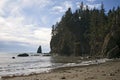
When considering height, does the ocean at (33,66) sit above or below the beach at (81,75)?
below

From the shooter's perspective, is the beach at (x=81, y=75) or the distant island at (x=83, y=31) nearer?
the beach at (x=81, y=75)

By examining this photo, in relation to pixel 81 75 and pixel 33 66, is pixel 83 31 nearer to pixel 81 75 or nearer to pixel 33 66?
pixel 33 66

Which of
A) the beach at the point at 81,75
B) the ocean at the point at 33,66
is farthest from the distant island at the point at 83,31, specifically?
the beach at the point at 81,75

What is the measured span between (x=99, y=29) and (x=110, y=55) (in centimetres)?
3389

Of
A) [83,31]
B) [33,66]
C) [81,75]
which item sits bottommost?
[33,66]

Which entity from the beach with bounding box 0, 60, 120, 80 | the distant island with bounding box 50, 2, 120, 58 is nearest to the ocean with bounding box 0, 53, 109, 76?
the beach with bounding box 0, 60, 120, 80

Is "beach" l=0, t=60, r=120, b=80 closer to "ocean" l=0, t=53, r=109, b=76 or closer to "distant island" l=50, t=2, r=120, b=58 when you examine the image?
"ocean" l=0, t=53, r=109, b=76

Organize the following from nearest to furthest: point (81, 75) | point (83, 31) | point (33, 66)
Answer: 1. point (81, 75)
2. point (33, 66)
3. point (83, 31)

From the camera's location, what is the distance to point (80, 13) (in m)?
116

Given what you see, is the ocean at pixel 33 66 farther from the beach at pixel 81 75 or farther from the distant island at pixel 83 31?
the distant island at pixel 83 31

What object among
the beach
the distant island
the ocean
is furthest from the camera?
the distant island

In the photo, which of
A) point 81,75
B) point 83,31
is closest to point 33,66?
point 81,75

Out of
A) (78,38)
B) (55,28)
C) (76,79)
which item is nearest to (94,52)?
(78,38)

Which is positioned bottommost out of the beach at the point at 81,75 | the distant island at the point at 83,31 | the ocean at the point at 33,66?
the ocean at the point at 33,66
